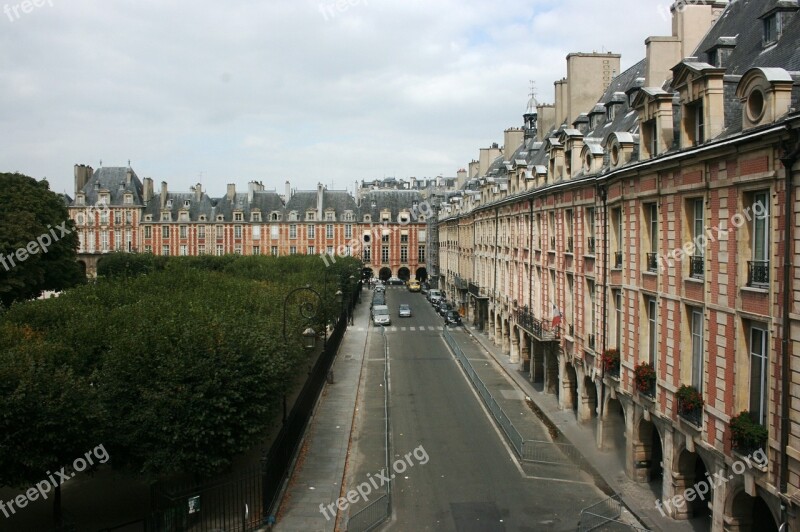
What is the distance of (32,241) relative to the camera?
161ft

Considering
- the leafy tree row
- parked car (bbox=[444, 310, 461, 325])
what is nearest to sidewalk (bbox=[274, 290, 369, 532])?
the leafy tree row

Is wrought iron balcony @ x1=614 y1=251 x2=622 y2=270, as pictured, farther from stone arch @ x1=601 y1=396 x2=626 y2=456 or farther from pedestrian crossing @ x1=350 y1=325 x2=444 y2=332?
pedestrian crossing @ x1=350 y1=325 x2=444 y2=332

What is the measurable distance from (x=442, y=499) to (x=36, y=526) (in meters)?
10.2

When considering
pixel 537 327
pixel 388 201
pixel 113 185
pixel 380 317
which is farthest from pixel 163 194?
pixel 537 327

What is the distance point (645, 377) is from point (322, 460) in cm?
1049

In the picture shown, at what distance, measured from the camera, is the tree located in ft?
153

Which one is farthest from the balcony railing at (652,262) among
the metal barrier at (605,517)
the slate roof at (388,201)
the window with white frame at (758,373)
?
the slate roof at (388,201)

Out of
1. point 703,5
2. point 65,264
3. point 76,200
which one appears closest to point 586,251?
point 703,5

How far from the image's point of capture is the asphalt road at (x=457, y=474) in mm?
17047

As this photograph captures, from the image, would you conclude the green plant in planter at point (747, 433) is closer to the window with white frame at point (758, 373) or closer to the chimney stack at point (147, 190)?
the window with white frame at point (758, 373)

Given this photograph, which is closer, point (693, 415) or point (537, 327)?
point (693, 415)

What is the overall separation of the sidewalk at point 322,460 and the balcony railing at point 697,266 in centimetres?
1071

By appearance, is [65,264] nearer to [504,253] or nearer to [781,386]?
[504,253]

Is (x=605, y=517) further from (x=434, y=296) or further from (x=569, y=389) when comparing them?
(x=434, y=296)
